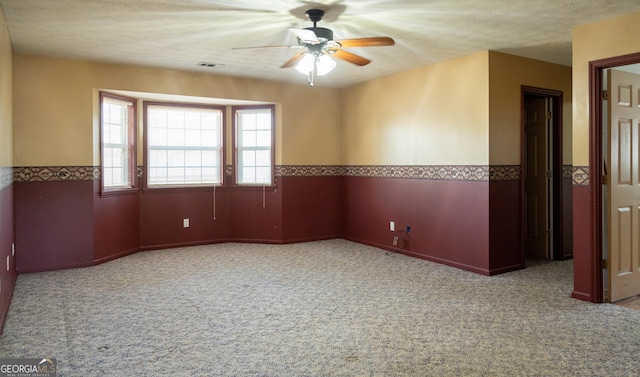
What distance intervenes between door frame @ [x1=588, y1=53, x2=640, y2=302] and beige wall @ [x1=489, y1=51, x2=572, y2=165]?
1.08 meters

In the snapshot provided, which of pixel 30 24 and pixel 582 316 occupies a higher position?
pixel 30 24

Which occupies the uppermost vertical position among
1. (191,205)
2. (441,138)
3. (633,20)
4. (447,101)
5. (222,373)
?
(633,20)

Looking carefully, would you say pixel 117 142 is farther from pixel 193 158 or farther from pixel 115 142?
pixel 193 158

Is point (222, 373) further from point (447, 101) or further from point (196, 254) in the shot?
point (447, 101)

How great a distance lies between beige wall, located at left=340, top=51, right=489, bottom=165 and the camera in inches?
192

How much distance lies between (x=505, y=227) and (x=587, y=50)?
6.52 ft

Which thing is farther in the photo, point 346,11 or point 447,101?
point 447,101

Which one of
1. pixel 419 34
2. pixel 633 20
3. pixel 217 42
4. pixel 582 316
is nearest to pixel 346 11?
pixel 419 34

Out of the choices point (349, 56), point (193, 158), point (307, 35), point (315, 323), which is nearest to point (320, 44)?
point (307, 35)

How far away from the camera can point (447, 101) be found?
5219 mm

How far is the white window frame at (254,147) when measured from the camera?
6719 mm

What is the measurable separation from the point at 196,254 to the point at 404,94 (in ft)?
11.6

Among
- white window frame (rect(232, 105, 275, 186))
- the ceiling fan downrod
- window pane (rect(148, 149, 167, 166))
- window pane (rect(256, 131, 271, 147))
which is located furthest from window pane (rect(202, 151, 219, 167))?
the ceiling fan downrod

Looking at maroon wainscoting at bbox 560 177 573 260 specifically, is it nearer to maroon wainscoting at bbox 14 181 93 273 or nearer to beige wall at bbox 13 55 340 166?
beige wall at bbox 13 55 340 166
